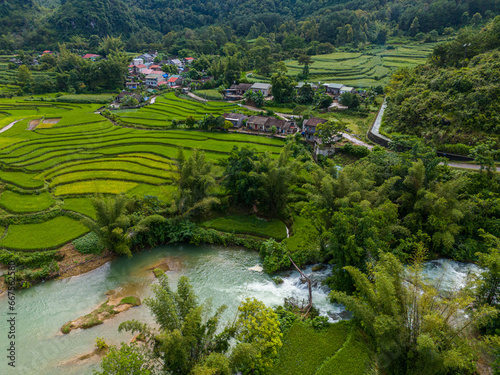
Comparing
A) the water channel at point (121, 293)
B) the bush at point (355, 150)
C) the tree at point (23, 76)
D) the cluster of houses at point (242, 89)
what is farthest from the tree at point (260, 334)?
the tree at point (23, 76)

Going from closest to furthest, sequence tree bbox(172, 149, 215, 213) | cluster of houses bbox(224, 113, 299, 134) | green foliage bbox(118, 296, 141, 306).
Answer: green foliage bbox(118, 296, 141, 306) < tree bbox(172, 149, 215, 213) < cluster of houses bbox(224, 113, 299, 134)

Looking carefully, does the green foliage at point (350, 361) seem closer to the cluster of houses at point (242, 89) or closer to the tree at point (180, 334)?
the tree at point (180, 334)

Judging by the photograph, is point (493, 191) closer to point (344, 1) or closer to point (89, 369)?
point (89, 369)

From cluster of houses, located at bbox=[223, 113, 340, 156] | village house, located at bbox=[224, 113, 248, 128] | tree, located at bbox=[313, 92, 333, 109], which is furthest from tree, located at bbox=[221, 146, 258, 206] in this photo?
tree, located at bbox=[313, 92, 333, 109]

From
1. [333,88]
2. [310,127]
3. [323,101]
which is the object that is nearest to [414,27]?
[333,88]

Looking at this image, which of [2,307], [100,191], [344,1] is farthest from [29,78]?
[344,1]

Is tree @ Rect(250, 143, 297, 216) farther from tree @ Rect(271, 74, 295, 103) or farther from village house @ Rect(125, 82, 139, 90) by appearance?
village house @ Rect(125, 82, 139, 90)
